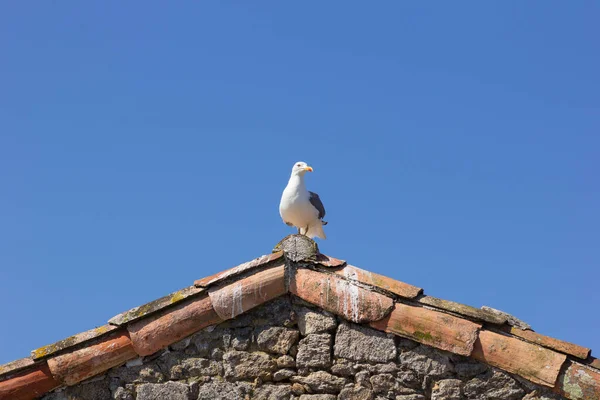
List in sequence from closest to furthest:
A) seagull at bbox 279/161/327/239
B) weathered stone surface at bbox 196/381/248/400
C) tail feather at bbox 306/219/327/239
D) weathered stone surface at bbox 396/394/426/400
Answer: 1. weathered stone surface at bbox 396/394/426/400
2. weathered stone surface at bbox 196/381/248/400
3. seagull at bbox 279/161/327/239
4. tail feather at bbox 306/219/327/239

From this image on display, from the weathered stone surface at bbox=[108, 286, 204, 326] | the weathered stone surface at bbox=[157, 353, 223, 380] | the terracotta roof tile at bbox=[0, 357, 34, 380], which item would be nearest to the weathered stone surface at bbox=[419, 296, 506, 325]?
the weathered stone surface at bbox=[157, 353, 223, 380]

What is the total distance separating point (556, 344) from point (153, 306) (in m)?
3.24

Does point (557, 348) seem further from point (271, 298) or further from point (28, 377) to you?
point (28, 377)

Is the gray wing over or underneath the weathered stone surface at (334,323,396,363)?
over

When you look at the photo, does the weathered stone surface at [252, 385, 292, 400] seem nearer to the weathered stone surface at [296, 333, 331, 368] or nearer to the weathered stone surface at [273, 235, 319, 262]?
the weathered stone surface at [296, 333, 331, 368]

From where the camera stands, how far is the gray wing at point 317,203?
421 inches

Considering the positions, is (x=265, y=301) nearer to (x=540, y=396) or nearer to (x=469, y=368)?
(x=469, y=368)

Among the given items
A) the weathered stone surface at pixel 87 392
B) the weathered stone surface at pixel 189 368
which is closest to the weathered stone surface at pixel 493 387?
the weathered stone surface at pixel 189 368

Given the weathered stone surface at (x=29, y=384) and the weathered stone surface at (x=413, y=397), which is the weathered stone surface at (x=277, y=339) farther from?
the weathered stone surface at (x=29, y=384)

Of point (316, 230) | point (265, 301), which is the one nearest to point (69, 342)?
point (265, 301)

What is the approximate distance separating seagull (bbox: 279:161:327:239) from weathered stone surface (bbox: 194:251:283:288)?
2.54m

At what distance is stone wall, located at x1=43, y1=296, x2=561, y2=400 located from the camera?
745 cm

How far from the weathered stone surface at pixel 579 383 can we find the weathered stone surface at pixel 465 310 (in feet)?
2.06

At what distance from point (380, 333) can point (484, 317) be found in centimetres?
83
